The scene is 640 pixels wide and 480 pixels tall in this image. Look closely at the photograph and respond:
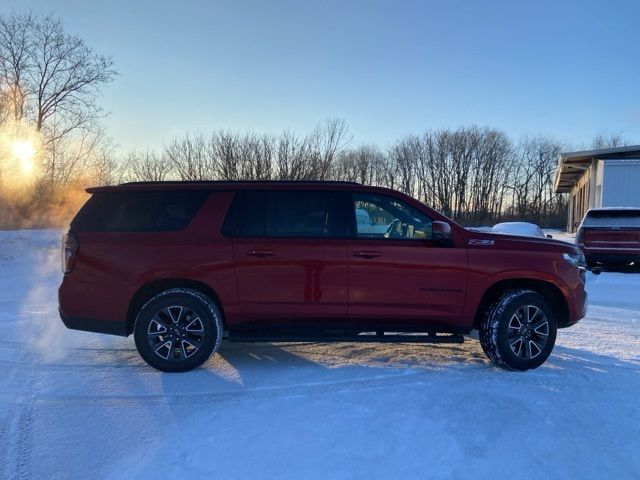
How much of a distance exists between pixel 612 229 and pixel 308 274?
1102 centimetres

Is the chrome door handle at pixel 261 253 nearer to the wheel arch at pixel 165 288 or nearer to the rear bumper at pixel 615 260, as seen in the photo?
the wheel arch at pixel 165 288

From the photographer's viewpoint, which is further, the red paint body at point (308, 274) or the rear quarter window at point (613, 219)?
the rear quarter window at point (613, 219)

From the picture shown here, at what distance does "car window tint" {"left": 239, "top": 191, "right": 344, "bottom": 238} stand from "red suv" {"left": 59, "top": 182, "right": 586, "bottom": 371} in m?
0.01

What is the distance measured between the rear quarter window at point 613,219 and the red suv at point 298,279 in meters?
9.29

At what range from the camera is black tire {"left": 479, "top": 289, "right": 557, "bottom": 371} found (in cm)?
482

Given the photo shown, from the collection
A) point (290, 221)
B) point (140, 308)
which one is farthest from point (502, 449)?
point (140, 308)

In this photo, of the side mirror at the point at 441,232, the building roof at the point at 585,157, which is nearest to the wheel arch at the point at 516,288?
the side mirror at the point at 441,232

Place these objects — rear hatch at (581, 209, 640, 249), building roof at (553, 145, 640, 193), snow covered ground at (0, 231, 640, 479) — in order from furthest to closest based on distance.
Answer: building roof at (553, 145, 640, 193) → rear hatch at (581, 209, 640, 249) → snow covered ground at (0, 231, 640, 479)

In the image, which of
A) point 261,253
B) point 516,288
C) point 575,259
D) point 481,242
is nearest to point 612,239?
point 575,259

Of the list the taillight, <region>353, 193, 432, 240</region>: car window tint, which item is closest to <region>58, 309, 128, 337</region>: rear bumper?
the taillight

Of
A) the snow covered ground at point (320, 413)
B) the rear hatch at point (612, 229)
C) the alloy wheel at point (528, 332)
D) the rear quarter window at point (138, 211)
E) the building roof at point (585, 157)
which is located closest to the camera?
the snow covered ground at point (320, 413)

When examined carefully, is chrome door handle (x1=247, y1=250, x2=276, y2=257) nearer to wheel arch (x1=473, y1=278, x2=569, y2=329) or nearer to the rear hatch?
wheel arch (x1=473, y1=278, x2=569, y2=329)

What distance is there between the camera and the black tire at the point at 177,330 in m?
4.82

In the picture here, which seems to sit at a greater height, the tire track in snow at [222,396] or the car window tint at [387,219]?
the car window tint at [387,219]
